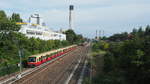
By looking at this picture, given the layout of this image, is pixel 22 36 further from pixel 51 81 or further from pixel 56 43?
pixel 56 43

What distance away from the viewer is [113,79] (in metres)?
26.1

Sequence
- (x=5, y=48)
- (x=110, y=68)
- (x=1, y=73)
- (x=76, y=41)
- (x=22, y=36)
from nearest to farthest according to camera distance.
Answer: (x=1, y=73), (x=110, y=68), (x=5, y=48), (x=22, y=36), (x=76, y=41)

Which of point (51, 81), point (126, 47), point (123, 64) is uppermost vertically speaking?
point (126, 47)

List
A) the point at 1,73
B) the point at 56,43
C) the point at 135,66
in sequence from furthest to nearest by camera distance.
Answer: the point at 56,43 < the point at 1,73 < the point at 135,66

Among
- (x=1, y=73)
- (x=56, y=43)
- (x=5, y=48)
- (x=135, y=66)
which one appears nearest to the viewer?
(x=135, y=66)

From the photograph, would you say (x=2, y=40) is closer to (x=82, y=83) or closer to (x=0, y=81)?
(x=0, y=81)

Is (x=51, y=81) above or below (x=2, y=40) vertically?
below

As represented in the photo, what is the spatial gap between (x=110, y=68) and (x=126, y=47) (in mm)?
7430

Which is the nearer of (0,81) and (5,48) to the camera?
(0,81)

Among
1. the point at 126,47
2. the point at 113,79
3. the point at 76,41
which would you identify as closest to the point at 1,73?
the point at 113,79

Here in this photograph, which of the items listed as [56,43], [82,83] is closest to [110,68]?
[82,83]

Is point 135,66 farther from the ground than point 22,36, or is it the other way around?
point 22,36

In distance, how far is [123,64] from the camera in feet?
86.3

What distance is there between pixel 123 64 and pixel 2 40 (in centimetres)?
2921
